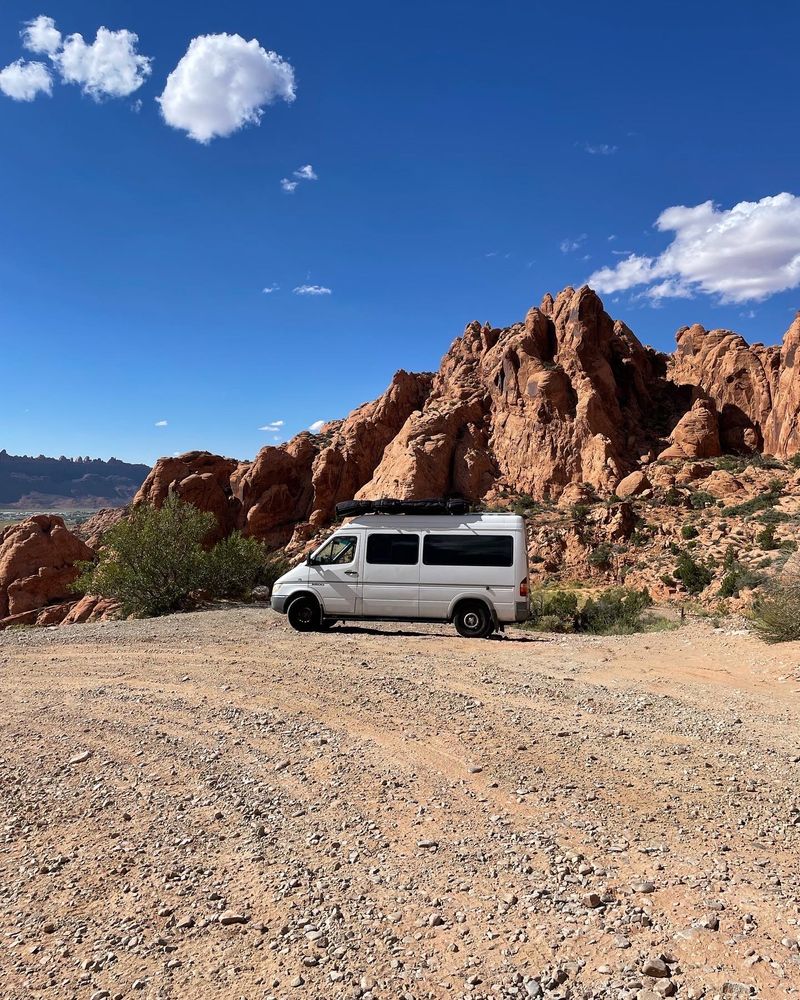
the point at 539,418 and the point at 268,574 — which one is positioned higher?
the point at 539,418

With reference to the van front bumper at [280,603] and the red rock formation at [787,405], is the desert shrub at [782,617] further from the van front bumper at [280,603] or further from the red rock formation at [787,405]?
the red rock formation at [787,405]

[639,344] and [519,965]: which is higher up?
[639,344]

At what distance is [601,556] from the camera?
38.5 metres

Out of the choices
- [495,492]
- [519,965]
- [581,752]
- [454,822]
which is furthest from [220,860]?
[495,492]

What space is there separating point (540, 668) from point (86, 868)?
21.5 feet

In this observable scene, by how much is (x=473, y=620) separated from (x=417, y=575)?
1.46 meters

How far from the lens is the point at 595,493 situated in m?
48.9

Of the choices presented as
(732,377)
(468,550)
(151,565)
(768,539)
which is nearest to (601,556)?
(768,539)

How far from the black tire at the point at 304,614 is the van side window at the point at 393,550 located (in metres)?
1.61

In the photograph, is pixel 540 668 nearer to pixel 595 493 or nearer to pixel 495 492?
pixel 595 493

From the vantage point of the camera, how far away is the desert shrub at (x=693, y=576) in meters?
30.5

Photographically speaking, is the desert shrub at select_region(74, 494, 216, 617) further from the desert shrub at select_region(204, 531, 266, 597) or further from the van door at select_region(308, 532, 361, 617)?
the van door at select_region(308, 532, 361, 617)

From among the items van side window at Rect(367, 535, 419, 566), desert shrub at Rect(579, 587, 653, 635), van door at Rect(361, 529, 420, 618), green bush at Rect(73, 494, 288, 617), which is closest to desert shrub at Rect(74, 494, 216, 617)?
green bush at Rect(73, 494, 288, 617)

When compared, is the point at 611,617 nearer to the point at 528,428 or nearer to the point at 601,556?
the point at 601,556
